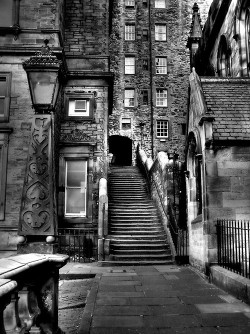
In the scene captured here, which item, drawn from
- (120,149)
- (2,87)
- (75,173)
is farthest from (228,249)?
(120,149)

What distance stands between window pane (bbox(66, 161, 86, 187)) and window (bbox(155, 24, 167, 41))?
24249mm

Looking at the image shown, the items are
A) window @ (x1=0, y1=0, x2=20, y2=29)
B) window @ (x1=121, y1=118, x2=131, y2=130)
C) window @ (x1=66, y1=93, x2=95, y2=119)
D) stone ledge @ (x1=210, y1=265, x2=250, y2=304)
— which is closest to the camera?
stone ledge @ (x1=210, y1=265, x2=250, y2=304)

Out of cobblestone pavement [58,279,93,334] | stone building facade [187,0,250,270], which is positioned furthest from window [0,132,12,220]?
stone building facade [187,0,250,270]

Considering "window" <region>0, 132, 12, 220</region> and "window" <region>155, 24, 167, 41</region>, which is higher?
"window" <region>155, 24, 167, 41</region>

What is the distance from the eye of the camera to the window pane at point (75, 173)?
1642 centimetres

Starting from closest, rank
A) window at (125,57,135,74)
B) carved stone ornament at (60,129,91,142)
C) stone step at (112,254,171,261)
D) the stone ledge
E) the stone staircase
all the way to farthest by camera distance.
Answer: the stone ledge, stone step at (112,254,171,261), the stone staircase, carved stone ornament at (60,129,91,142), window at (125,57,135,74)

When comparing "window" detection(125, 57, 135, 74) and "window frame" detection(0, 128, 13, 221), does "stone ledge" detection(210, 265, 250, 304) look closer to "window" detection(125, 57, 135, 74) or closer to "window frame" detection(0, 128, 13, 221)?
"window frame" detection(0, 128, 13, 221)

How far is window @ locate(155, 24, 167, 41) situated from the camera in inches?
1441

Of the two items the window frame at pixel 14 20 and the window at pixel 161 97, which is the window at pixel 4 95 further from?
the window at pixel 161 97

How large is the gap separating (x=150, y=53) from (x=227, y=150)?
29.9m

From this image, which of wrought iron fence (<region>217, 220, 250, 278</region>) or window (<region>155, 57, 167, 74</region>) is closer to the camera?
wrought iron fence (<region>217, 220, 250, 278</region>)

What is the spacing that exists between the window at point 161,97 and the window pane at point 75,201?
2078cm

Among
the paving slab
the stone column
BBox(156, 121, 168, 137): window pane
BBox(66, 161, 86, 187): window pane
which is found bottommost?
the paving slab

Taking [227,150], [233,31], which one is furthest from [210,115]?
[233,31]
